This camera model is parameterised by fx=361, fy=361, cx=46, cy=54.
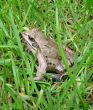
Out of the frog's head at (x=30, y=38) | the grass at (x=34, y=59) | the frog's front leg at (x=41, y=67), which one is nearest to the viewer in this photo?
the grass at (x=34, y=59)

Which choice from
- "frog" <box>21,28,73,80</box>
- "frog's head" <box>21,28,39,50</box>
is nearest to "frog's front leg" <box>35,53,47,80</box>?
"frog" <box>21,28,73,80</box>

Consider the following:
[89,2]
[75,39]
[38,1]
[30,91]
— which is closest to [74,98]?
[30,91]

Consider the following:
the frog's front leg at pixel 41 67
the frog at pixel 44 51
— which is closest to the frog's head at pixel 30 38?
the frog at pixel 44 51

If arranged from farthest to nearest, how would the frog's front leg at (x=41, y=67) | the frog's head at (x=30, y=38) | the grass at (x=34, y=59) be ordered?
the frog's head at (x=30, y=38)
the frog's front leg at (x=41, y=67)
the grass at (x=34, y=59)

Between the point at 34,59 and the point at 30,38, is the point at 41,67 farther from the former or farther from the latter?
the point at 30,38

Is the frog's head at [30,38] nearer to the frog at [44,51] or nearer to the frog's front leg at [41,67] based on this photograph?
the frog at [44,51]

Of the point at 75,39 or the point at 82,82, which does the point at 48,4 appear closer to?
the point at 75,39
